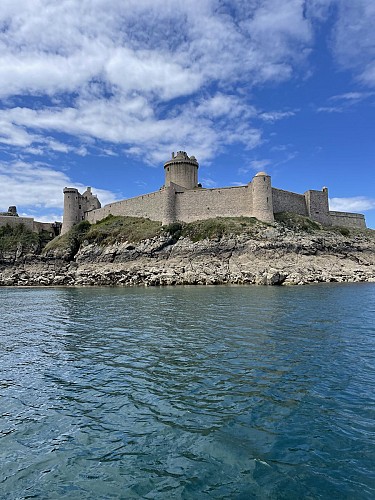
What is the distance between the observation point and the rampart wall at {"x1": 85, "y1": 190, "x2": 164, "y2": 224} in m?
60.1

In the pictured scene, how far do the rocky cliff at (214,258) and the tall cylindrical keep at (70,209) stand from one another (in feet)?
40.0

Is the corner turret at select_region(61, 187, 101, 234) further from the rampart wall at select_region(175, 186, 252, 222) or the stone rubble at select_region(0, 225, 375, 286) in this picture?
the rampart wall at select_region(175, 186, 252, 222)

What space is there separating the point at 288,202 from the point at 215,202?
462 inches

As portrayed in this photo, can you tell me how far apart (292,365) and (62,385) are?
5852mm

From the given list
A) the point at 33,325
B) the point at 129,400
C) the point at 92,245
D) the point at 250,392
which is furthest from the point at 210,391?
the point at 92,245

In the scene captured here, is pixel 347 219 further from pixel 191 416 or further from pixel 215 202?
pixel 191 416

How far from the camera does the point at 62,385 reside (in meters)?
8.75

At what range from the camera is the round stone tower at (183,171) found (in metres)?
64.8

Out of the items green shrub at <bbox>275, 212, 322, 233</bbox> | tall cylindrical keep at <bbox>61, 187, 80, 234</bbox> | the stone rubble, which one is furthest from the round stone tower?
tall cylindrical keep at <bbox>61, 187, 80, 234</bbox>

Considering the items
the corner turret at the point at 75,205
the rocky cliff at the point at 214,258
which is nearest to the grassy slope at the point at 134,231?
the rocky cliff at the point at 214,258

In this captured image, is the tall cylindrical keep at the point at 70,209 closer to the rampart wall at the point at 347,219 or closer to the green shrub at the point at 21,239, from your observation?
the green shrub at the point at 21,239

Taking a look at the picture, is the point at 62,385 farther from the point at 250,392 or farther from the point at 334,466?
the point at 334,466

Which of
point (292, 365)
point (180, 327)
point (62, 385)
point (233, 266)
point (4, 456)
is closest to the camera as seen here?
point (4, 456)

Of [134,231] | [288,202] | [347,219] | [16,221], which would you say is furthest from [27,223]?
[347,219]
